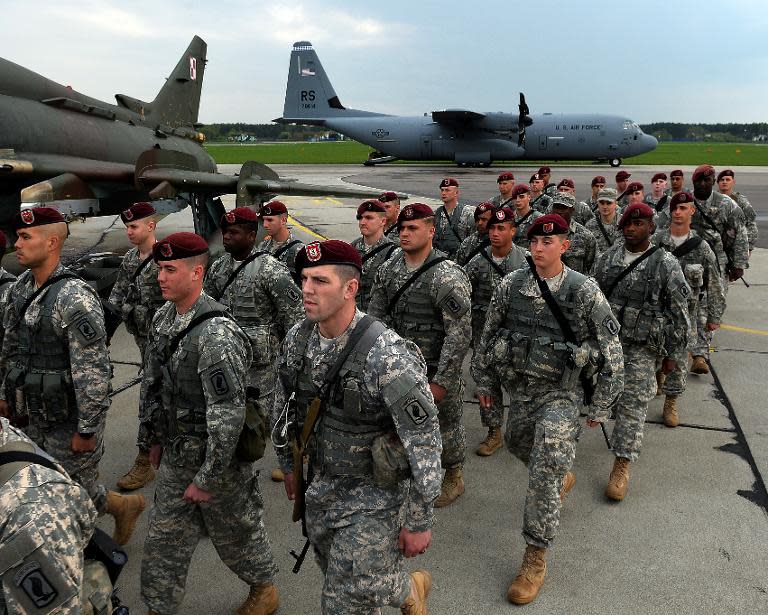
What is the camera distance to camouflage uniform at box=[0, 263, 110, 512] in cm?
357

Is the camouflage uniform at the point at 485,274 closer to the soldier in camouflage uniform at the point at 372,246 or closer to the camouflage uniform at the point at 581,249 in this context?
the soldier in camouflage uniform at the point at 372,246

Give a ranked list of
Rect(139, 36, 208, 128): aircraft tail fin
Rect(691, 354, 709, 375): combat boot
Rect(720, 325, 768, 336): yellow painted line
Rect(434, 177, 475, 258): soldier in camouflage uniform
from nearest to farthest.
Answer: Rect(691, 354, 709, 375): combat boot
Rect(434, 177, 475, 258): soldier in camouflage uniform
Rect(720, 325, 768, 336): yellow painted line
Rect(139, 36, 208, 128): aircraft tail fin

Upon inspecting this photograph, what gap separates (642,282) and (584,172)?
3528 centimetres

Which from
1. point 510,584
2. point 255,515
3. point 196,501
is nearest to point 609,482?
point 510,584

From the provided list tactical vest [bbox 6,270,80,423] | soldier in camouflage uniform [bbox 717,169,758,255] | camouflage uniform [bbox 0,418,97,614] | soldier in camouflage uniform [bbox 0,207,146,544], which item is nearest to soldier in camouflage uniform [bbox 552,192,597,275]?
soldier in camouflage uniform [bbox 717,169,758,255]

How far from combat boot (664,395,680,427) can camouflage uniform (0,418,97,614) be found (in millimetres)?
5412

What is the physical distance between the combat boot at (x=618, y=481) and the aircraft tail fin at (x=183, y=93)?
500 inches

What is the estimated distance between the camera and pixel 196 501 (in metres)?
3.04

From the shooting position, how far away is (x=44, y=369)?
3.69 metres

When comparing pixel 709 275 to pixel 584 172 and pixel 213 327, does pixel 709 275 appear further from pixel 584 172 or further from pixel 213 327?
pixel 584 172

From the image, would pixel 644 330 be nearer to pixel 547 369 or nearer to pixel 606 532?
pixel 547 369

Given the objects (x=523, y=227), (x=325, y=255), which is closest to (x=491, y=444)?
(x=325, y=255)

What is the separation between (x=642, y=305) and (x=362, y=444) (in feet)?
10.5

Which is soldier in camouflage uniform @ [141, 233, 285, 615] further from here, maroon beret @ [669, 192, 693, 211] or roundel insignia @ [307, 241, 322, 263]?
maroon beret @ [669, 192, 693, 211]
